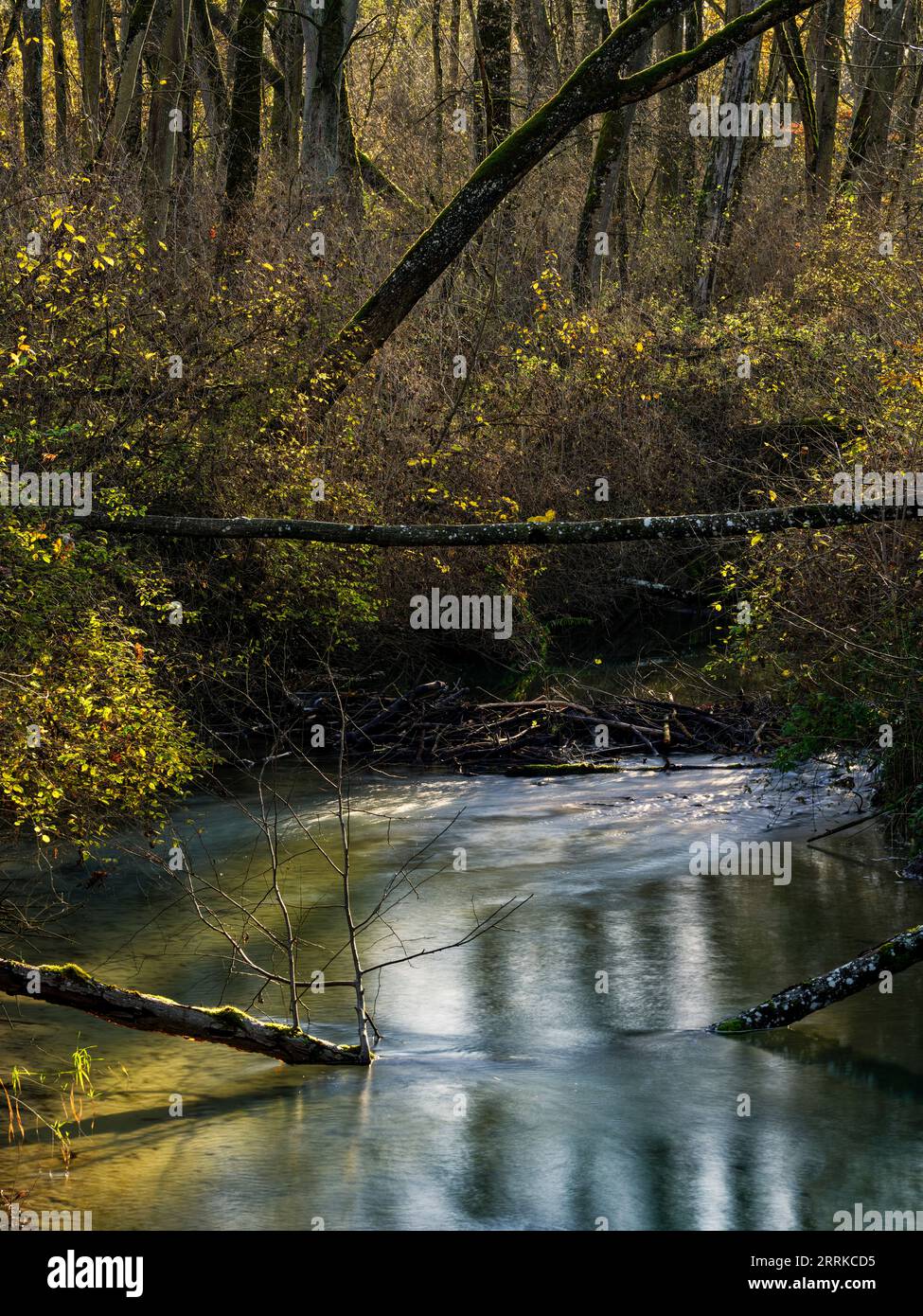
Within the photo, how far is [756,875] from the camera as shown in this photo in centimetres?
1284

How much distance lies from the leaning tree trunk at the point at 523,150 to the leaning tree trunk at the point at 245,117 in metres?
3.80

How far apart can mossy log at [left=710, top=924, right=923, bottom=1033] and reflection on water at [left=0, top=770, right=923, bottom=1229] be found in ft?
0.53

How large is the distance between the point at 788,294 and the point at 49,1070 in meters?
20.6

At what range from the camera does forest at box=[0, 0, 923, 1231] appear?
8.05 metres

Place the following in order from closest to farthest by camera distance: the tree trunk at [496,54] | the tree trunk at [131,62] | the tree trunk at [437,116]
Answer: the tree trunk at [131,62] → the tree trunk at [496,54] → the tree trunk at [437,116]

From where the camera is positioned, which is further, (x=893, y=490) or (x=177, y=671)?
(x=177, y=671)

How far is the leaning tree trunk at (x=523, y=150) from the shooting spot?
15.5 metres

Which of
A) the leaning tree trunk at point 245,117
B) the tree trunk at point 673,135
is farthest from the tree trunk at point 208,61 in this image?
the tree trunk at point 673,135

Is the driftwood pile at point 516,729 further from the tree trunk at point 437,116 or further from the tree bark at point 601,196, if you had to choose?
the tree trunk at point 437,116

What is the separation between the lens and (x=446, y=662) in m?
20.1

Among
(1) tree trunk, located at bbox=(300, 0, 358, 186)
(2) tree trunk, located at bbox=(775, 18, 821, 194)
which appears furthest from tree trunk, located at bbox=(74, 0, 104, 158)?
(2) tree trunk, located at bbox=(775, 18, 821, 194)

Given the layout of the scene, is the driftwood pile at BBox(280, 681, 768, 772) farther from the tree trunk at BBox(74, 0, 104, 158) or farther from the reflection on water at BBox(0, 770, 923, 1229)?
Answer: the tree trunk at BBox(74, 0, 104, 158)
